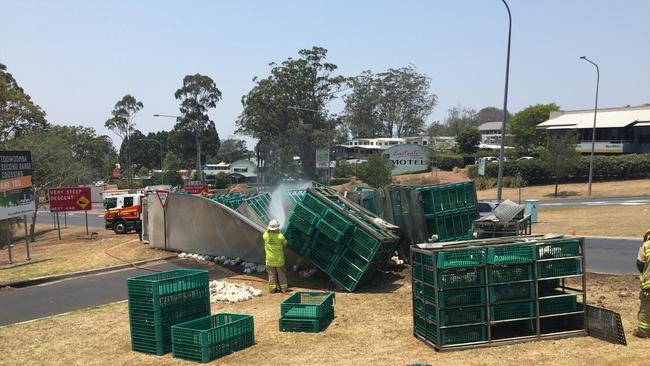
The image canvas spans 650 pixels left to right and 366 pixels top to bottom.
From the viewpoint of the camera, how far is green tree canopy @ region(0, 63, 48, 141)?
146 feet

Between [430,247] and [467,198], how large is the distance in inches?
257

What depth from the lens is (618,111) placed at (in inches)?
2511

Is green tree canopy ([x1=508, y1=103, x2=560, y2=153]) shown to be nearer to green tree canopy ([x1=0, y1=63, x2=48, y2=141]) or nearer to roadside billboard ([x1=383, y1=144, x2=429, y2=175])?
roadside billboard ([x1=383, y1=144, x2=429, y2=175])

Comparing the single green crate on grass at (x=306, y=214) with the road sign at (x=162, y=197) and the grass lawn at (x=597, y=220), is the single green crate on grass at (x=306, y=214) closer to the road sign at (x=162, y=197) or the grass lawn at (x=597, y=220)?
the road sign at (x=162, y=197)

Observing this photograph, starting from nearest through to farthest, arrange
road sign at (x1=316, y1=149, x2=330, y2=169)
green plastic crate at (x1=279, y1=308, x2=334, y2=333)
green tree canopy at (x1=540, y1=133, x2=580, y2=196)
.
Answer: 1. green plastic crate at (x1=279, y1=308, x2=334, y2=333)
2. road sign at (x1=316, y1=149, x2=330, y2=169)
3. green tree canopy at (x1=540, y1=133, x2=580, y2=196)

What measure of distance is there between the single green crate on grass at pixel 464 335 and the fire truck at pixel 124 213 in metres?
25.8

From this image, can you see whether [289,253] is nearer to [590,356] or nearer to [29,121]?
[590,356]

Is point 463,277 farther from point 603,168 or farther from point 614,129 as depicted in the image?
point 614,129

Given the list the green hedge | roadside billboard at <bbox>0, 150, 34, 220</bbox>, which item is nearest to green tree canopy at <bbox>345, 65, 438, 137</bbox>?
the green hedge

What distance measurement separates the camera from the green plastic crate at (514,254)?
7219mm

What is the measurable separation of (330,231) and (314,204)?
2.41 ft

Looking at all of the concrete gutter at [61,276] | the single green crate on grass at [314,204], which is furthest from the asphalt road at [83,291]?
the single green crate on grass at [314,204]

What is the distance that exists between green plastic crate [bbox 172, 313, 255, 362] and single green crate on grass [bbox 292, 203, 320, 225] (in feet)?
13.5

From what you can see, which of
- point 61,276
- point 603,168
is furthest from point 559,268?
point 603,168
